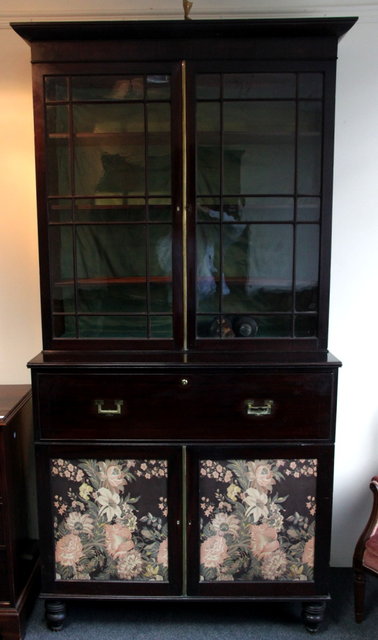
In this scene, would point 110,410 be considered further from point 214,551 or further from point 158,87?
point 158,87

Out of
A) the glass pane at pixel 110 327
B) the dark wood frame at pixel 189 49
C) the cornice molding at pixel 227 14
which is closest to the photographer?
the dark wood frame at pixel 189 49

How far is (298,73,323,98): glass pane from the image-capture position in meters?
1.60

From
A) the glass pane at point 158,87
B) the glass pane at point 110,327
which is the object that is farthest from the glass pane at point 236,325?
the glass pane at point 158,87

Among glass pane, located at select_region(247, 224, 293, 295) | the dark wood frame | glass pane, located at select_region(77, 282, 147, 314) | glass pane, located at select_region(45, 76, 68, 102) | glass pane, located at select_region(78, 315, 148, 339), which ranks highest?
the dark wood frame

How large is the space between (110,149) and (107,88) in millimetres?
199

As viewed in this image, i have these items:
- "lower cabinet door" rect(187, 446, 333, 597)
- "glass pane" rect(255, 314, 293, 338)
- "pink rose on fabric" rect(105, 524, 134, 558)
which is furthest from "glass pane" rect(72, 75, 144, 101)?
A: "pink rose on fabric" rect(105, 524, 134, 558)

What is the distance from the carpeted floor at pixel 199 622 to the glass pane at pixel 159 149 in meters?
1.63

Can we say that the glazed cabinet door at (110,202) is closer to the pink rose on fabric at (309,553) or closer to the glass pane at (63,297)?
the glass pane at (63,297)

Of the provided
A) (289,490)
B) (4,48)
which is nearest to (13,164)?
(4,48)

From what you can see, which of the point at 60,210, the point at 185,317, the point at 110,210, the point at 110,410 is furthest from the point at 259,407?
the point at 60,210

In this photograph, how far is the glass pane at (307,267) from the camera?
1682 millimetres

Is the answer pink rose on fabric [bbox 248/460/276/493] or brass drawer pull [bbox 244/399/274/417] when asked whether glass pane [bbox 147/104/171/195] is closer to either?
brass drawer pull [bbox 244/399/274/417]

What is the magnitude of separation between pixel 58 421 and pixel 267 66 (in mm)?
1423

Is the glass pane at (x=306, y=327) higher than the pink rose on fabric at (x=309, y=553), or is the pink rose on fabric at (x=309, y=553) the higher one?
the glass pane at (x=306, y=327)
